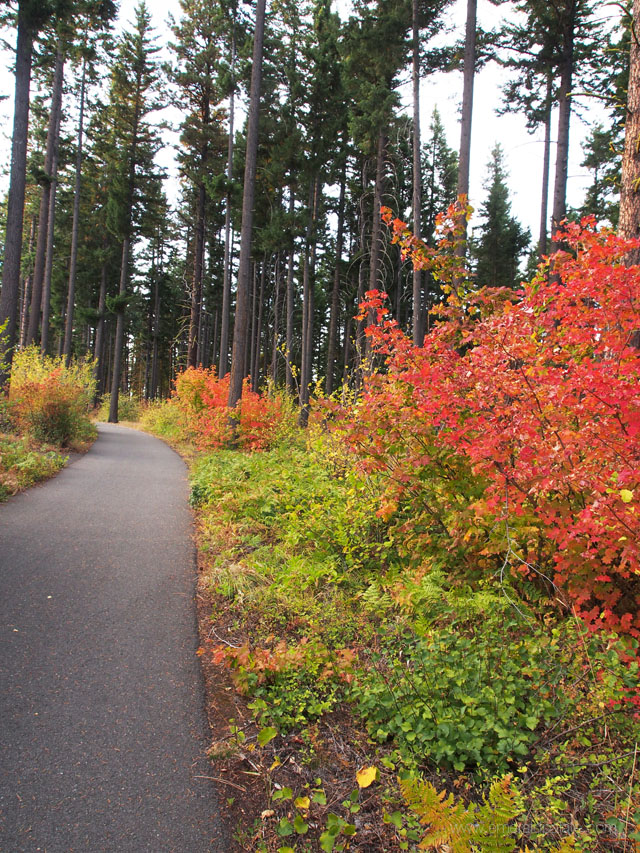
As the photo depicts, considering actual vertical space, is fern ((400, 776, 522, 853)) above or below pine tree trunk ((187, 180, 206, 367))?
below

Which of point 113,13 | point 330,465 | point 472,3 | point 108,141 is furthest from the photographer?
point 108,141

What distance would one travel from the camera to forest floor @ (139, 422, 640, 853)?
1.97 m

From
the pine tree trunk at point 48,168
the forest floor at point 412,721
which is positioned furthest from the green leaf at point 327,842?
the pine tree trunk at point 48,168

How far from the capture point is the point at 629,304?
116 inches

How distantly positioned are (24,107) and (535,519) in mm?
15345

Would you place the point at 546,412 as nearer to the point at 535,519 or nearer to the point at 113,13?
the point at 535,519

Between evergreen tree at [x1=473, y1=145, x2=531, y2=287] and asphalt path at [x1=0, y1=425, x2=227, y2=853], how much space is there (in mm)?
29591

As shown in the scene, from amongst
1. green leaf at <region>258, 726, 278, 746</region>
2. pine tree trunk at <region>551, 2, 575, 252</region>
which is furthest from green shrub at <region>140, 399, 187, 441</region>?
green leaf at <region>258, 726, 278, 746</region>

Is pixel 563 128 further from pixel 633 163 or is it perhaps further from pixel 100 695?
pixel 100 695

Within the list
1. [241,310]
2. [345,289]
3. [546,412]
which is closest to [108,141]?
[345,289]

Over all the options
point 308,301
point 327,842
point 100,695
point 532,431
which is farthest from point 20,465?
point 308,301

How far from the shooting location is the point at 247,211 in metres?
12.9

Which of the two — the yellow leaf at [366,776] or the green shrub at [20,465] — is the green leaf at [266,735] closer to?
the yellow leaf at [366,776]

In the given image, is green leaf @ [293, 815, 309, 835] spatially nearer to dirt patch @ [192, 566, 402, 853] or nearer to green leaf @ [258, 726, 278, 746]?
dirt patch @ [192, 566, 402, 853]
